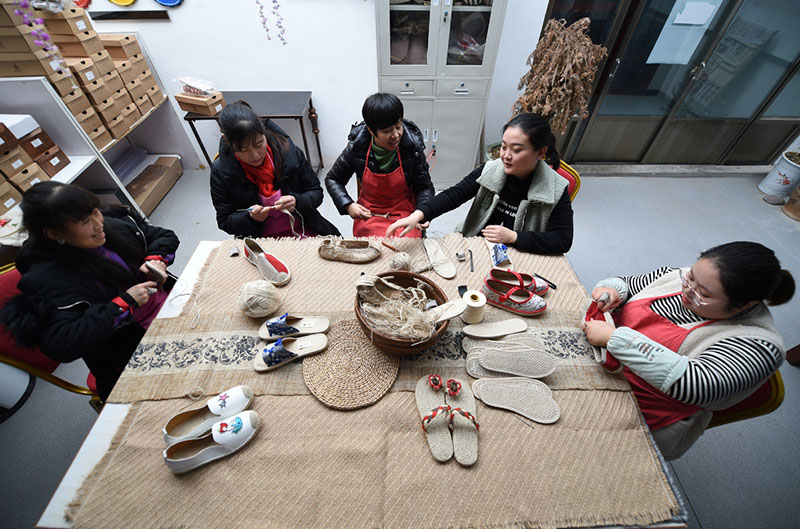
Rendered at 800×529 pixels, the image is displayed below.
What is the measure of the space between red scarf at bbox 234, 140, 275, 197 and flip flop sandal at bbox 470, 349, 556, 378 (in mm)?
1451

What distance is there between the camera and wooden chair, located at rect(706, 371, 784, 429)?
40.4 inches

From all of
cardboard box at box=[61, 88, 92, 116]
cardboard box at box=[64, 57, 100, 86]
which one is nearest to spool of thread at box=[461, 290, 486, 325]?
cardboard box at box=[61, 88, 92, 116]

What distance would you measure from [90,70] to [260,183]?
204 cm

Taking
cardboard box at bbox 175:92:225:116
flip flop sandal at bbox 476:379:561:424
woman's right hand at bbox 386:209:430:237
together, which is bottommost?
cardboard box at bbox 175:92:225:116

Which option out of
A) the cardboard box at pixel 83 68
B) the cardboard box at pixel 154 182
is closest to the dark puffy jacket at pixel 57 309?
the cardboard box at pixel 83 68

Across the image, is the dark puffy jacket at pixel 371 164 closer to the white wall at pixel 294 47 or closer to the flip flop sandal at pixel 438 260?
the flip flop sandal at pixel 438 260

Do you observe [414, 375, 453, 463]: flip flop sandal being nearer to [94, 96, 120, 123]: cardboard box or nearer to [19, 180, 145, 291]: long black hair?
[19, 180, 145, 291]: long black hair

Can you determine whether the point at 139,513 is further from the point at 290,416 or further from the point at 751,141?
the point at 751,141

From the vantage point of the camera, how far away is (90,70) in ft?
8.26

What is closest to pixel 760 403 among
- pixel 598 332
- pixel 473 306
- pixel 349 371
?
pixel 598 332

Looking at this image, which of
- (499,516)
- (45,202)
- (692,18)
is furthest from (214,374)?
(692,18)

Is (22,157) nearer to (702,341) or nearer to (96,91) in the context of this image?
(96,91)

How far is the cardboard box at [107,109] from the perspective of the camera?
263 cm

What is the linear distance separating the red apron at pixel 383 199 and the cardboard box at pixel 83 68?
2.36 m
